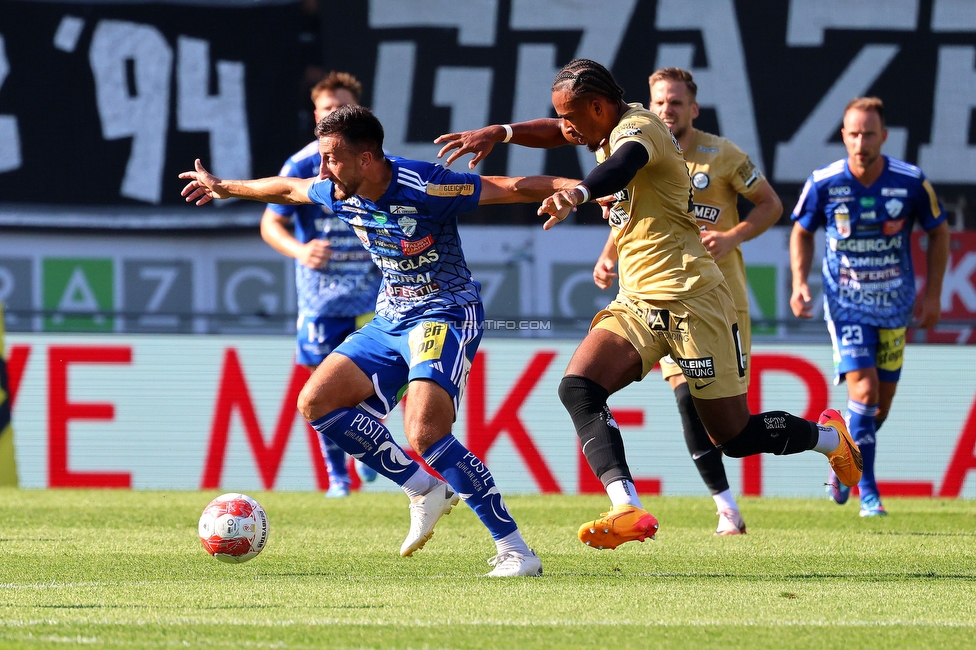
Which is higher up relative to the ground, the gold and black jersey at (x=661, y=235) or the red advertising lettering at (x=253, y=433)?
the gold and black jersey at (x=661, y=235)

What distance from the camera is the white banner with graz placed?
34.4 feet

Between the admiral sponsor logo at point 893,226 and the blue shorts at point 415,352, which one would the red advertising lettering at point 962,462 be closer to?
the admiral sponsor logo at point 893,226

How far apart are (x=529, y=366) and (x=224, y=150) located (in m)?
4.73

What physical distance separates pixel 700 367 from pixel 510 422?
474 centimetres

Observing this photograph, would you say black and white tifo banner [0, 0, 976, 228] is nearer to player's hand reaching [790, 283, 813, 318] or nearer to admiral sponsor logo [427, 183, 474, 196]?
player's hand reaching [790, 283, 813, 318]

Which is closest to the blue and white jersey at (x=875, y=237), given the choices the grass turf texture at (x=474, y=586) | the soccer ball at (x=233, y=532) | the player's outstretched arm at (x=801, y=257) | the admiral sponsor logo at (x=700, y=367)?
the player's outstretched arm at (x=801, y=257)

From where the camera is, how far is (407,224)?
228 inches

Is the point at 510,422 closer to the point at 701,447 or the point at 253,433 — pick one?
the point at 253,433

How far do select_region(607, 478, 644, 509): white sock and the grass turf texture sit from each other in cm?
32

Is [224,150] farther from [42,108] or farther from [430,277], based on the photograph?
[430,277]

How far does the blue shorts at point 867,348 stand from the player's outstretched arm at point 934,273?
0.66 feet

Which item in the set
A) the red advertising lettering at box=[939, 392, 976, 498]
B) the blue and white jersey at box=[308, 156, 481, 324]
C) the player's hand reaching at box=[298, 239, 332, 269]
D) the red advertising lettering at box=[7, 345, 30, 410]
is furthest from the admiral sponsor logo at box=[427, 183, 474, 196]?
the red advertising lettering at box=[939, 392, 976, 498]

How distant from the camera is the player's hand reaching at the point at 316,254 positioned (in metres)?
8.76

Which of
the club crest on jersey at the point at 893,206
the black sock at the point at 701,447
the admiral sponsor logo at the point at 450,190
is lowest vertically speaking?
the black sock at the point at 701,447
